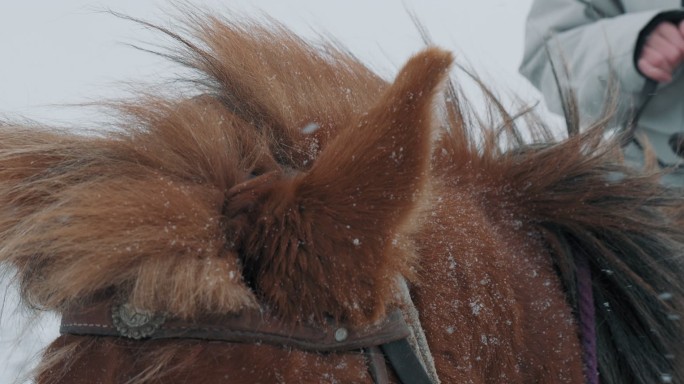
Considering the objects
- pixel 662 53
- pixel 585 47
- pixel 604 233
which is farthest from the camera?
pixel 585 47

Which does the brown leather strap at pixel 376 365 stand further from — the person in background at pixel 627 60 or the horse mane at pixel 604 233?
the person in background at pixel 627 60

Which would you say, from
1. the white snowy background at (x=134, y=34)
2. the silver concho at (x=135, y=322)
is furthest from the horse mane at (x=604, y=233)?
the white snowy background at (x=134, y=34)

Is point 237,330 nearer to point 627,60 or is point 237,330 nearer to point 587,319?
point 587,319

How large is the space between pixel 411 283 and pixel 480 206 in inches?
10.9

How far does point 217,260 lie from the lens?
0.87 metres

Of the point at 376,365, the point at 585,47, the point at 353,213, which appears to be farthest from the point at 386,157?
the point at 585,47

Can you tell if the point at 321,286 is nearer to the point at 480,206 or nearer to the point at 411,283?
the point at 411,283

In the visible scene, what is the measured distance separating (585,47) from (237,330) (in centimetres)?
181

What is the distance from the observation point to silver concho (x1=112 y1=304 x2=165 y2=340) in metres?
0.87

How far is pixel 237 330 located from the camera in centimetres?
89

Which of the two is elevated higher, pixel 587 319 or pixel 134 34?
pixel 134 34

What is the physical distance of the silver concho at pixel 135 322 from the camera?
875 mm

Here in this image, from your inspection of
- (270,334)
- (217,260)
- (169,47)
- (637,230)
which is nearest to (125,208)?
(217,260)

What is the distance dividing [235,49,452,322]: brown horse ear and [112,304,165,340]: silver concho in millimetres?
130
